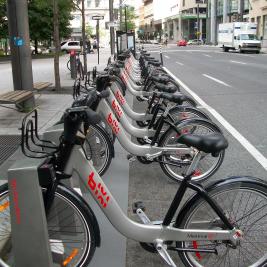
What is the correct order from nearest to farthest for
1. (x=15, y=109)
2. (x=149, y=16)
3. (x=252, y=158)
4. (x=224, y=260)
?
(x=224, y=260) < (x=252, y=158) < (x=15, y=109) < (x=149, y=16)

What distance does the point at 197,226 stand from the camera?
2998mm

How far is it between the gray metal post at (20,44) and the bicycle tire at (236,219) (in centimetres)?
691

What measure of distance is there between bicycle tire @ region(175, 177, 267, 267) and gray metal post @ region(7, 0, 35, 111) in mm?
6913

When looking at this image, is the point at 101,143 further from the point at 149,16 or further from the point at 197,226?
the point at 149,16

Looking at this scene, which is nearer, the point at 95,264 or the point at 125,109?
the point at 95,264

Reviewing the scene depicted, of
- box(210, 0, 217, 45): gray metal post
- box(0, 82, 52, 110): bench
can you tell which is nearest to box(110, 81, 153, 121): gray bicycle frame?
box(0, 82, 52, 110): bench

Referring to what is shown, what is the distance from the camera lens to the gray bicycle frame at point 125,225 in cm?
284

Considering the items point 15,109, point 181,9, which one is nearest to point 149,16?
point 181,9

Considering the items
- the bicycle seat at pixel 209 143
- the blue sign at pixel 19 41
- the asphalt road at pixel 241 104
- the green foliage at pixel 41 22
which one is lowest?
the asphalt road at pixel 241 104

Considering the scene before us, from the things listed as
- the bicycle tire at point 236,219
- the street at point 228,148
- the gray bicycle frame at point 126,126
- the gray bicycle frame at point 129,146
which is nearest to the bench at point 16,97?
the street at point 228,148

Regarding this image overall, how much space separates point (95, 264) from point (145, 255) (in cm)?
40

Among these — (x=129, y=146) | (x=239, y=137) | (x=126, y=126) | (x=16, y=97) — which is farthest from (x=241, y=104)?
(x=129, y=146)

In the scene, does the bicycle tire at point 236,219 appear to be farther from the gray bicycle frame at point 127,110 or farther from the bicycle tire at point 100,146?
the gray bicycle frame at point 127,110

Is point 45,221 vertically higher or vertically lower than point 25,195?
lower
